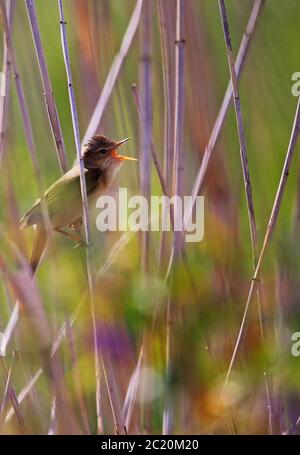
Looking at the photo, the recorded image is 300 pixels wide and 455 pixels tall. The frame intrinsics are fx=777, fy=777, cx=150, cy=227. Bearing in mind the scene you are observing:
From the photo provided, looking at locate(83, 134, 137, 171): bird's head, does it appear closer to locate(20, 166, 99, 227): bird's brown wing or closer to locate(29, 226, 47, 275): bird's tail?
locate(20, 166, 99, 227): bird's brown wing

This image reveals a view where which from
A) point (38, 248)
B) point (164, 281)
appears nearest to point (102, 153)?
point (38, 248)

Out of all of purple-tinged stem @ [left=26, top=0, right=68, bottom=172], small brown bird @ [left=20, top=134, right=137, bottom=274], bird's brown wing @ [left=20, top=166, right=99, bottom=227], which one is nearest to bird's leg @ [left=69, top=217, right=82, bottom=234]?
small brown bird @ [left=20, top=134, right=137, bottom=274]

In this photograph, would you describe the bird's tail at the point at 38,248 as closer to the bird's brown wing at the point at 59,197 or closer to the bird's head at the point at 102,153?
the bird's brown wing at the point at 59,197

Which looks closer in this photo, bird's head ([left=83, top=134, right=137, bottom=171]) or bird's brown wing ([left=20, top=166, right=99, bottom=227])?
bird's brown wing ([left=20, top=166, right=99, bottom=227])

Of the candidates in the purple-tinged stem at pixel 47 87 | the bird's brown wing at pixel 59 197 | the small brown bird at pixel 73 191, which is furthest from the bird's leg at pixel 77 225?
the purple-tinged stem at pixel 47 87

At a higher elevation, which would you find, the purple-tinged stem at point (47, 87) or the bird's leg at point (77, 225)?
the purple-tinged stem at point (47, 87)

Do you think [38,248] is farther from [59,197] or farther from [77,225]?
[77,225]

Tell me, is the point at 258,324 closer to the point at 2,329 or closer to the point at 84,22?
the point at 2,329
